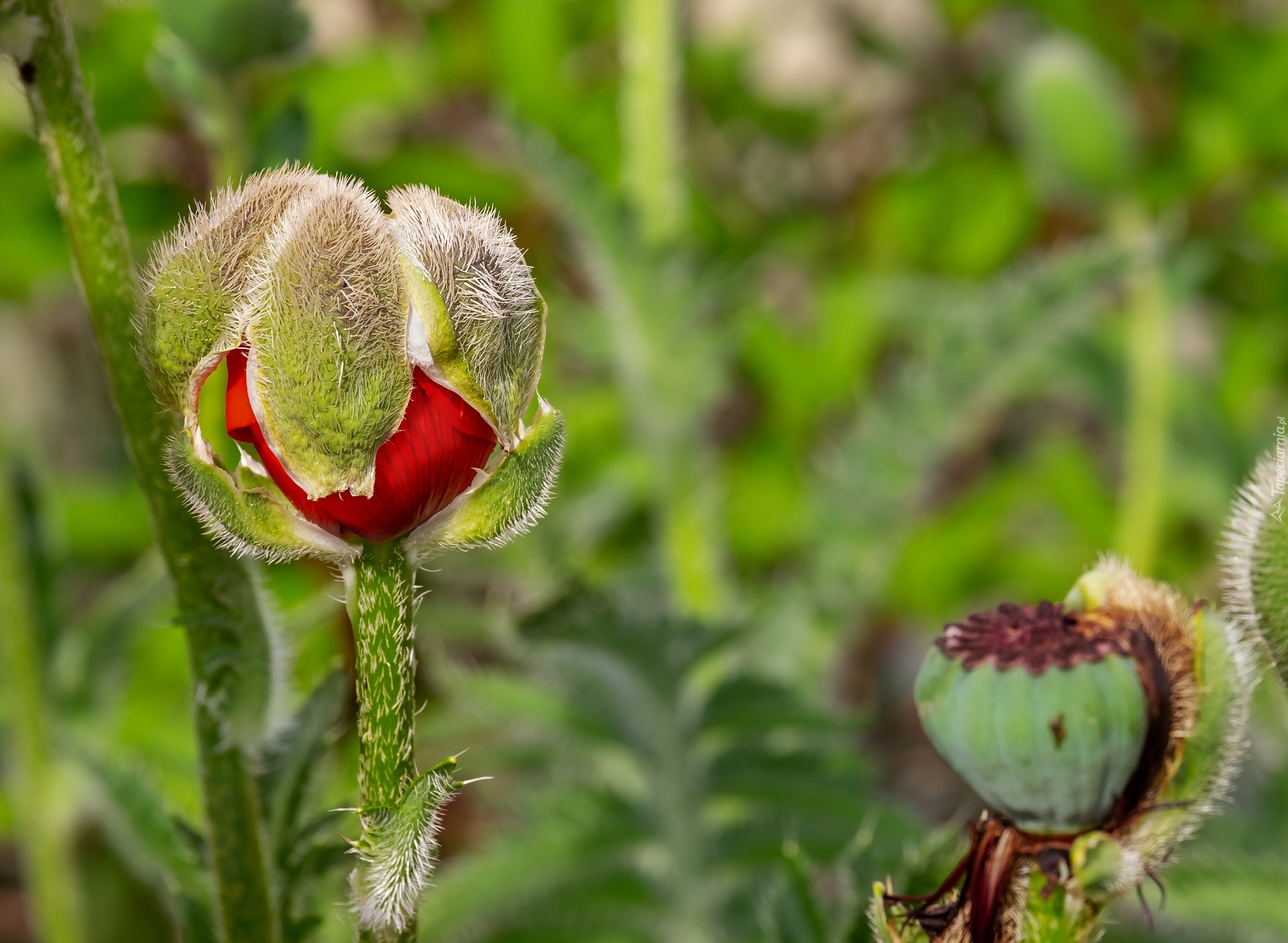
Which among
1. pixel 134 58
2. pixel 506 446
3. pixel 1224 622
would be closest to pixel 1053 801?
pixel 1224 622

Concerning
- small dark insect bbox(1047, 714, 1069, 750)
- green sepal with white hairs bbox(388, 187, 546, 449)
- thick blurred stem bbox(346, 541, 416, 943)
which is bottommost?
small dark insect bbox(1047, 714, 1069, 750)

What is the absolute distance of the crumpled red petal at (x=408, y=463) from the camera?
1.37 feet

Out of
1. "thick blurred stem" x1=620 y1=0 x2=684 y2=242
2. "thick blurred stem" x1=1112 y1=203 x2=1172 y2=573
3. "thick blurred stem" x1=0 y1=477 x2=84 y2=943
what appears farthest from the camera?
"thick blurred stem" x1=1112 y1=203 x2=1172 y2=573

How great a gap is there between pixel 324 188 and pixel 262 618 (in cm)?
19

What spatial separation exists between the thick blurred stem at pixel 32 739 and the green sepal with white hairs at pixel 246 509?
23.2 inches

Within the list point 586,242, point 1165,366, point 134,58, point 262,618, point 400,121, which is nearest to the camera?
point 262,618

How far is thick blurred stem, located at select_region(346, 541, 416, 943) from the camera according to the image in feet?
1.40

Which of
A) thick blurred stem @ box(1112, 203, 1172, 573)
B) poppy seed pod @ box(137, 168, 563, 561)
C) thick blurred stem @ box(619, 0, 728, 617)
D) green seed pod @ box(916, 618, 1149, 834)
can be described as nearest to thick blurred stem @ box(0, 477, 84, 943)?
thick blurred stem @ box(619, 0, 728, 617)

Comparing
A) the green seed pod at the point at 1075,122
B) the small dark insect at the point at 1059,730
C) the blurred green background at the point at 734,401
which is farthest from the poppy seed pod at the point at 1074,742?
the green seed pod at the point at 1075,122

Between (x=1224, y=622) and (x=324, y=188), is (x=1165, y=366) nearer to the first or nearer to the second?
(x=1224, y=622)

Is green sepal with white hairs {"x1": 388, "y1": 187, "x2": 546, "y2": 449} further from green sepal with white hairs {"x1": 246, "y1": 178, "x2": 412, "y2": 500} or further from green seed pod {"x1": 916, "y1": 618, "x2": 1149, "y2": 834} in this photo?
green seed pod {"x1": 916, "y1": 618, "x2": 1149, "y2": 834}

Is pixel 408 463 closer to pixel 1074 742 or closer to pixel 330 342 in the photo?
pixel 330 342

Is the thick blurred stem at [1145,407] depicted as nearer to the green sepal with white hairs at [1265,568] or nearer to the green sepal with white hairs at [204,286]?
the green sepal with white hairs at [1265,568]

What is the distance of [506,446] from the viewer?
1.42ft
